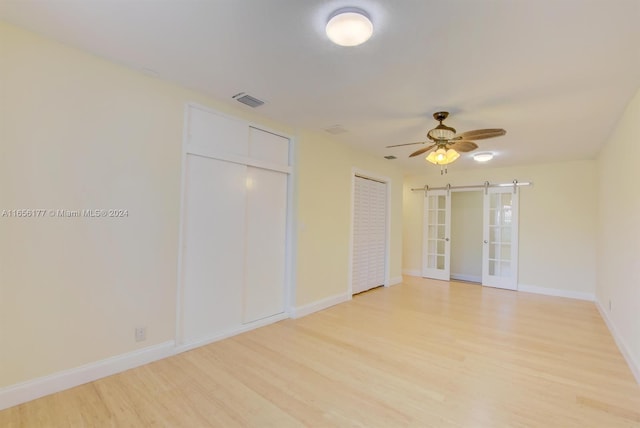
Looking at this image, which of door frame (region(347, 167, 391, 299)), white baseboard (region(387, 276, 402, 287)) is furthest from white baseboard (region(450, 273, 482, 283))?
door frame (region(347, 167, 391, 299))

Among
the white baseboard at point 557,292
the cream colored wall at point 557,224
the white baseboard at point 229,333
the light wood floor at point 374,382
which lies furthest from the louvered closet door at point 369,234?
the white baseboard at point 557,292

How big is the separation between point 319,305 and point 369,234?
5.94 ft

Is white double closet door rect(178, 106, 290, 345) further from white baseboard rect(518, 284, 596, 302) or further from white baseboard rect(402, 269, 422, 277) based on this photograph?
white baseboard rect(518, 284, 596, 302)

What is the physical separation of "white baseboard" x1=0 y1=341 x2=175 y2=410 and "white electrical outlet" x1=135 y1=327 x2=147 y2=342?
0.09 m

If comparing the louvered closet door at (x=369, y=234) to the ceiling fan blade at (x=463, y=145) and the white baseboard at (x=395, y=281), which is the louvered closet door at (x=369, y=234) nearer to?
the white baseboard at (x=395, y=281)

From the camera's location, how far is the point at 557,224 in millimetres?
5406

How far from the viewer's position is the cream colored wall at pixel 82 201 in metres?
1.98

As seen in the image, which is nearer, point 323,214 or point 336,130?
point 336,130

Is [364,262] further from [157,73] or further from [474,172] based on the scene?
[157,73]

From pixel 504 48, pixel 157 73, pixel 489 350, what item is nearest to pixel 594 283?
pixel 489 350

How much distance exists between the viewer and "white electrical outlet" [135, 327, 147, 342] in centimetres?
253

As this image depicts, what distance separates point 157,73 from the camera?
254 centimetres

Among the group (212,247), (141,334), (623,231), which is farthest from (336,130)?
(623,231)

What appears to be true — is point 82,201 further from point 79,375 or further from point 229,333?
point 229,333
